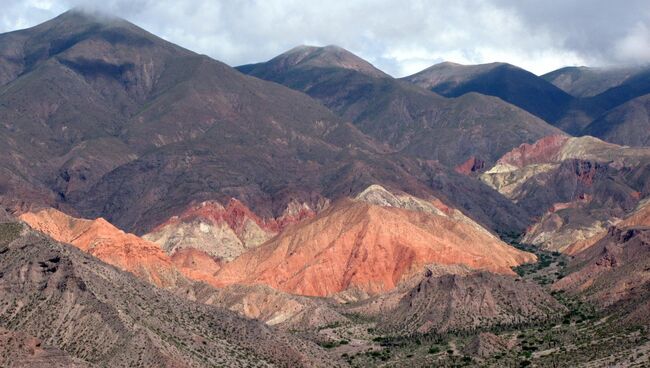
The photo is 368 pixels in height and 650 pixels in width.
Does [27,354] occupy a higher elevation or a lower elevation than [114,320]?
lower

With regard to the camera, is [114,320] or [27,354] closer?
[27,354]

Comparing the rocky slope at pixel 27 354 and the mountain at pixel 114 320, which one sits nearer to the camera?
the rocky slope at pixel 27 354

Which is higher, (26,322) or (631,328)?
(631,328)

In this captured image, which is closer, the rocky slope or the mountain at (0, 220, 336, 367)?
the rocky slope

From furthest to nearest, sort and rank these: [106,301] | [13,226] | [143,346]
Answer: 1. [13,226]
2. [106,301]
3. [143,346]

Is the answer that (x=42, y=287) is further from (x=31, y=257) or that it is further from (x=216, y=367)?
(x=216, y=367)

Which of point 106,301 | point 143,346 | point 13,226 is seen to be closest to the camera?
point 143,346

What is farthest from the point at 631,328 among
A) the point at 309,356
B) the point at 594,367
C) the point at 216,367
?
the point at 216,367

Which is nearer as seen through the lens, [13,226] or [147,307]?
[147,307]
